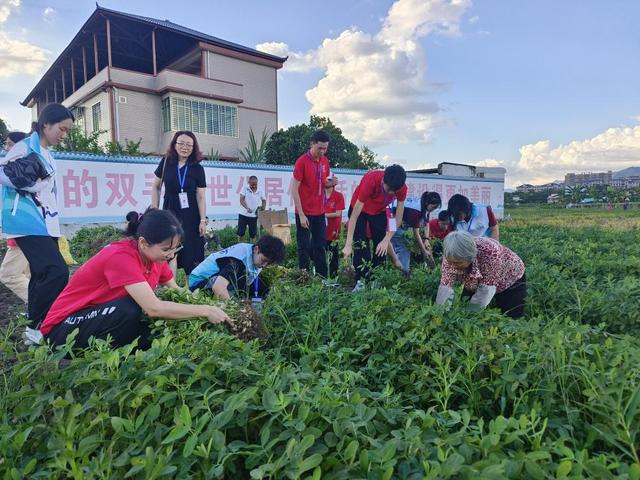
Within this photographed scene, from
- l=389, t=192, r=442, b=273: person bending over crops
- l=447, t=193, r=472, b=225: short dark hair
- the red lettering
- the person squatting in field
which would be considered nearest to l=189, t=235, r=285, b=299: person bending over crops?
the person squatting in field

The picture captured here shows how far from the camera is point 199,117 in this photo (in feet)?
64.3

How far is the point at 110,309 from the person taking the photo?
2197 mm

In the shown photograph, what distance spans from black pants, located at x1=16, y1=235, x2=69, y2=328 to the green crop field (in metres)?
1.15

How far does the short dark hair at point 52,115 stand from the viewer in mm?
3018

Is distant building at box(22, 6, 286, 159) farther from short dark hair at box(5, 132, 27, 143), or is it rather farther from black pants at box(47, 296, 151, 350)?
black pants at box(47, 296, 151, 350)

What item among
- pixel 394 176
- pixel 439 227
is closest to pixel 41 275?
pixel 394 176

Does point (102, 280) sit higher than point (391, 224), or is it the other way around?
point (391, 224)

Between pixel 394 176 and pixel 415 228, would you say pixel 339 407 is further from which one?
pixel 415 228

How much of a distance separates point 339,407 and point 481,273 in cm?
212

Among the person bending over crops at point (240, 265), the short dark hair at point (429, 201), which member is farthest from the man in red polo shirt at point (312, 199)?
the person bending over crops at point (240, 265)

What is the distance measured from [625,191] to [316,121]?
29777mm

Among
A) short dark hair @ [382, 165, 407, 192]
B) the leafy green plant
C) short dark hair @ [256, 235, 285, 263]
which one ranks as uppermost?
the leafy green plant

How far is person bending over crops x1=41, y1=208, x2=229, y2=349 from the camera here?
2141mm

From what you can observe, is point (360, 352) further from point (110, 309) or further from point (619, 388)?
point (110, 309)
